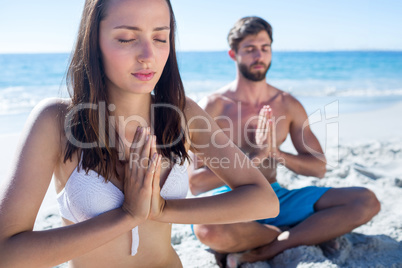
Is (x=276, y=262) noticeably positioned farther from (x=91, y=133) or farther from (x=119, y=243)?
(x=91, y=133)

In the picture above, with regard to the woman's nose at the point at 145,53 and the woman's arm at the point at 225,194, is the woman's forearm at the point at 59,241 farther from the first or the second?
the woman's nose at the point at 145,53

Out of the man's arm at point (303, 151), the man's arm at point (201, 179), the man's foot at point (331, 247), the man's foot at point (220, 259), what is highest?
the man's arm at point (303, 151)

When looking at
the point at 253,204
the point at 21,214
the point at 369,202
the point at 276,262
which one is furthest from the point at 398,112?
the point at 21,214

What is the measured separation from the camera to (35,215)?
1.47 meters

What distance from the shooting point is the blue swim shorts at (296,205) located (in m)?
2.96

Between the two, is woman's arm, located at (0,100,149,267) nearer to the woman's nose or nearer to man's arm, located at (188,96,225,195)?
the woman's nose

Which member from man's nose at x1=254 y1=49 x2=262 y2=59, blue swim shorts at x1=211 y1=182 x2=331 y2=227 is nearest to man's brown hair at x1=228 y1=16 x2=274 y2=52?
man's nose at x1=254 y1=49 x2=262 y2=59

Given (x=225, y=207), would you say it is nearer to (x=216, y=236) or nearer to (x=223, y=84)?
(x=216, y=236)

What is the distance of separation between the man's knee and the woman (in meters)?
0.81

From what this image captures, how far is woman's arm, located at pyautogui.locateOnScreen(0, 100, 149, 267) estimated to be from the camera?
1.39m

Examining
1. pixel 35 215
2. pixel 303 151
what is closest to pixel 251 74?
pixel 303 151

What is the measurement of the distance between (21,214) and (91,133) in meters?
0.43

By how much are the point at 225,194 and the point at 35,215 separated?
831 millimetres

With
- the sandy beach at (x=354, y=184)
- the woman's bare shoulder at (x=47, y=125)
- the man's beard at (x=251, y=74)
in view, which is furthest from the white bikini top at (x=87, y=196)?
the man's beard at (x=251, y=74)
